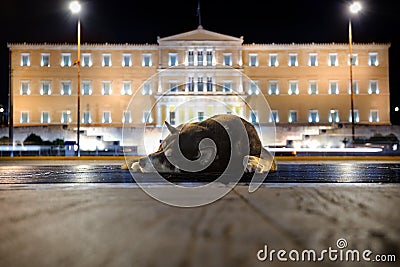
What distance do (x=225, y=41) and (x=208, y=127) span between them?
48.5m

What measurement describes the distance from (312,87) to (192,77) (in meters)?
14.8

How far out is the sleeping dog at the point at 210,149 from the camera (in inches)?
435

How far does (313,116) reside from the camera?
197ft

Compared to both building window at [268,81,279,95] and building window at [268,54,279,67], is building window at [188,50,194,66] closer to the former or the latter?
building window at [268,54,279,67]

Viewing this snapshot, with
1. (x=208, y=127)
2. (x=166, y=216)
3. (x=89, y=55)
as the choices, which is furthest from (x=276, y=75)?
(x=166, y=216)

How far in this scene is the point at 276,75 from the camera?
198 feet

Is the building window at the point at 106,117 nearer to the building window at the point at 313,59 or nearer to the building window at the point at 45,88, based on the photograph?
the building window at the point at 45,88

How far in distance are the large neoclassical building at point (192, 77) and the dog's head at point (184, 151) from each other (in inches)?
1844

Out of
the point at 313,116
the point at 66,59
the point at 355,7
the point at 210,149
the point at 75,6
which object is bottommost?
the point at 210,149

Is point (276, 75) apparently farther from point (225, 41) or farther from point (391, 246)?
point (391, 246)

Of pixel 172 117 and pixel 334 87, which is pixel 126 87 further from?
pixel 334 87

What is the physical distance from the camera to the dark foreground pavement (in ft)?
13.3

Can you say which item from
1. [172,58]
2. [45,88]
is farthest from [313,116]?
[45,88]

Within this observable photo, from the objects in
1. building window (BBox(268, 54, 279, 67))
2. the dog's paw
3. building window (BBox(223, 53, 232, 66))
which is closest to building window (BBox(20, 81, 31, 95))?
building window (BBox(223, 53, 232, 66))
